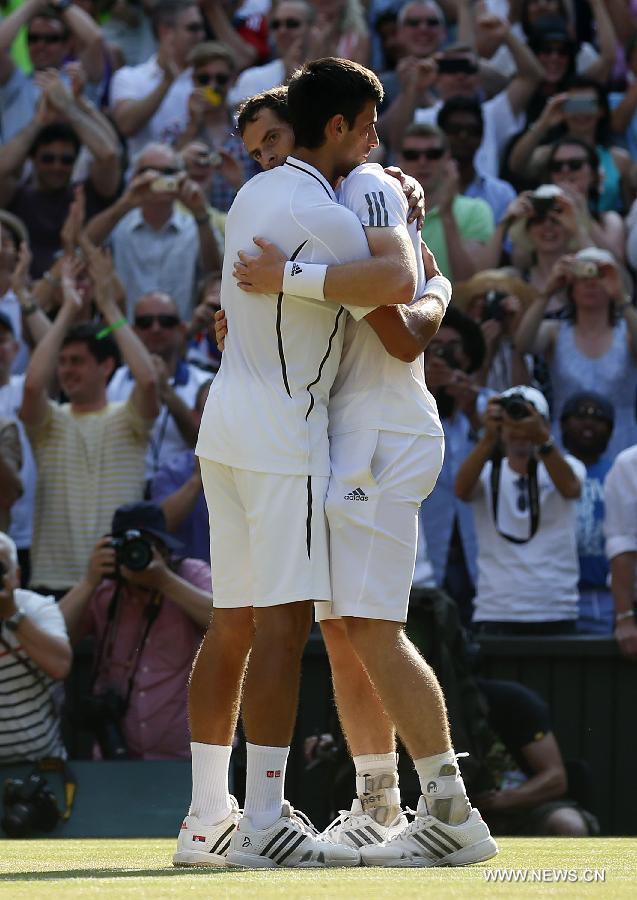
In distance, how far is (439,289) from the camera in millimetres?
5125

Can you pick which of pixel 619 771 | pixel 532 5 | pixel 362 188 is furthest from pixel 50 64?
pixel 362 188

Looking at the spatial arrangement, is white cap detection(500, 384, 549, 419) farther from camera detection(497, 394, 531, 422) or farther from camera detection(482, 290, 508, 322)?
camera detection(482, 290, 508, 322)

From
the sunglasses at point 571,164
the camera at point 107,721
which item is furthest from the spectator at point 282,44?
the camera at point 107,721

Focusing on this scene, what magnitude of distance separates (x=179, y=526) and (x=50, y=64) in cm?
487

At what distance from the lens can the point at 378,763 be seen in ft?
16.4

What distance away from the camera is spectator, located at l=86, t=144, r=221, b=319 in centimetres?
1077

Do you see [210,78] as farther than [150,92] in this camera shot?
No

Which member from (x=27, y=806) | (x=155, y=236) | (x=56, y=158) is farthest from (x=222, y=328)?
(x=56, y=158)

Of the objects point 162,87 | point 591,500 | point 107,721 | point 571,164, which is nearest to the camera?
point 107,721

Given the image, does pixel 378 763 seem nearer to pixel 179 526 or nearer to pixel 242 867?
pixel 242 867

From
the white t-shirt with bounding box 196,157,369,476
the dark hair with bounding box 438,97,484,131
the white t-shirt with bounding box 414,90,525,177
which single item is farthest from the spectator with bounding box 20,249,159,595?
the white t-shirt with bounding box 196,157,369,476

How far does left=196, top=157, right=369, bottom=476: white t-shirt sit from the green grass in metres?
1.09

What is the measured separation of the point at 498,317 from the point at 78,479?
2.65 m

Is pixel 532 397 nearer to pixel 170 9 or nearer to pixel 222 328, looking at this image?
pixel 222 328
